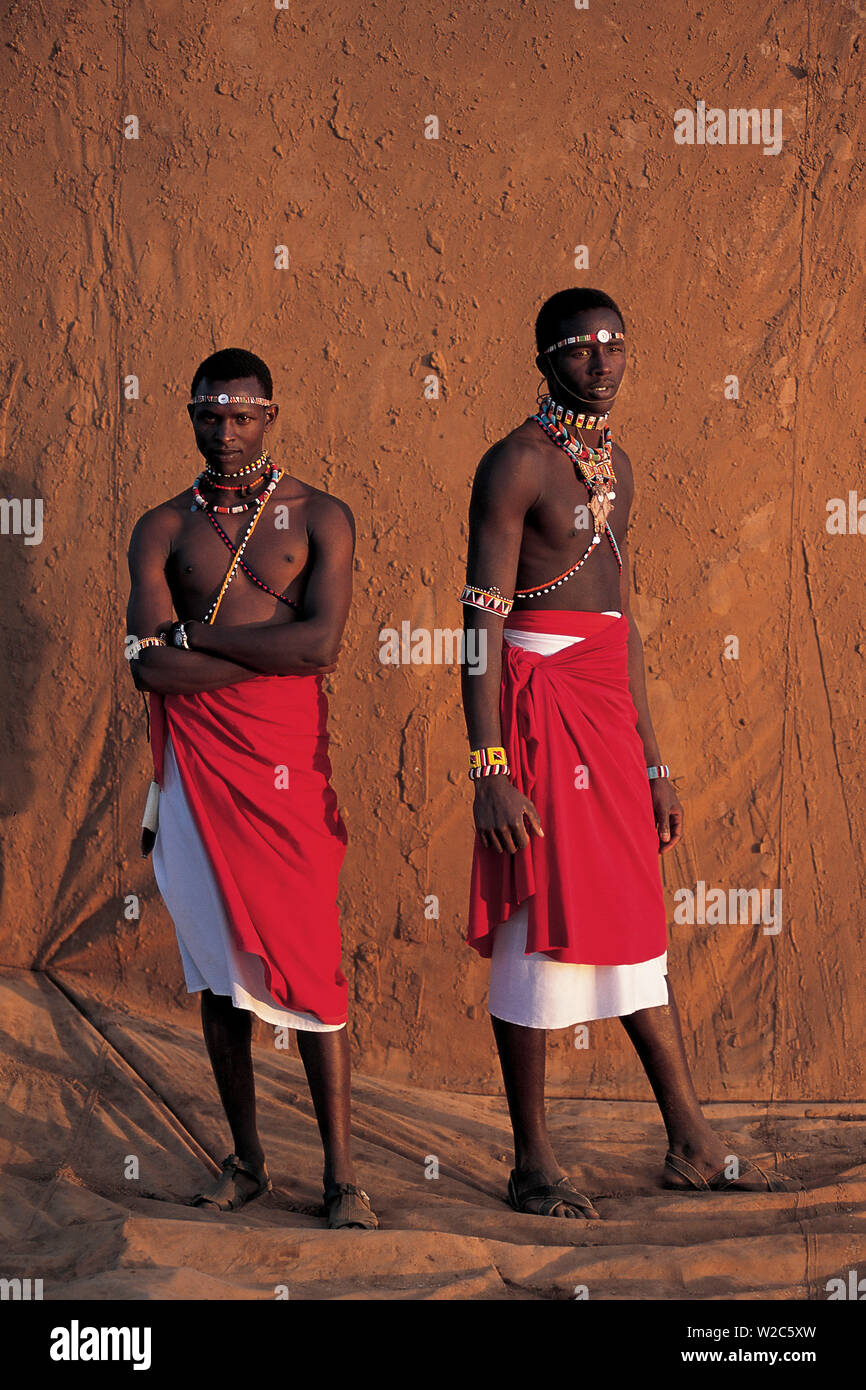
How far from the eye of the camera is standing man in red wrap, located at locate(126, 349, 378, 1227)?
3320mm

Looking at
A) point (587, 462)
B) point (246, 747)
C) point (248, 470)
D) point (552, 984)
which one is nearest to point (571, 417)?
point (587, 462)

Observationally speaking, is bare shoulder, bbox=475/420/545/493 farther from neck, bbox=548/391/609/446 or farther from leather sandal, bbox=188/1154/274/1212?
leather sandal, bbox=188/1154/274/1212

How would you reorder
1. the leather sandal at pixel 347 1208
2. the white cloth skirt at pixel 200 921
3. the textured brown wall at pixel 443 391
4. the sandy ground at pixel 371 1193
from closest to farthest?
the sandy ground at pixel 371 1193 < the leather sandal at pixel 347 1208 < the white cloth skirt at pixel 200 921 < the textured brown wall at pixel 443 391

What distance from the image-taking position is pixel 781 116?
470cm

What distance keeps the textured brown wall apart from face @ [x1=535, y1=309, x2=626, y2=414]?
4.33 feet

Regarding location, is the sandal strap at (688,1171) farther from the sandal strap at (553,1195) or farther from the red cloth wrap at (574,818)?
the red cloth wrap at (574,818)

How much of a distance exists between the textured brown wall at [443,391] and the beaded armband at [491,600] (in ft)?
4.56

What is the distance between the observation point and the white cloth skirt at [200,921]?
3.34 meters

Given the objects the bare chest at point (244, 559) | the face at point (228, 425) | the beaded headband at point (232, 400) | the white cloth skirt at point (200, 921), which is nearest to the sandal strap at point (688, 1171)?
the white cloth skirt at point (200, 921)

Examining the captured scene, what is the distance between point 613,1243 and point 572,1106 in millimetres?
1359

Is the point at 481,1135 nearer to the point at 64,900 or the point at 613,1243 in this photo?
the point at 613,1243

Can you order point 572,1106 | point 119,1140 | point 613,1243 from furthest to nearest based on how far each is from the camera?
point 572,1106 < point 119,1140 < point 613,1243

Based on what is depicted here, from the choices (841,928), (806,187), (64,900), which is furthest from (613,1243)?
(806,187)

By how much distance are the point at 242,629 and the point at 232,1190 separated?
1450mm
